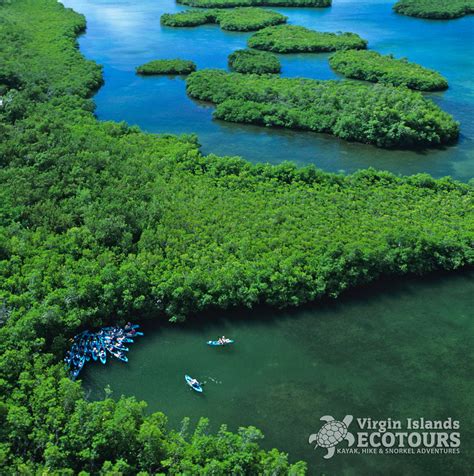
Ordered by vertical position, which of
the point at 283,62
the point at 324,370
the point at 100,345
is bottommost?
the point at 324,370

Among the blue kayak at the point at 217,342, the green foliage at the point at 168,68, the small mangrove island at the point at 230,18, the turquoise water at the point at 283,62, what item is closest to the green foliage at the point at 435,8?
the turquoise water at the point at 283,62

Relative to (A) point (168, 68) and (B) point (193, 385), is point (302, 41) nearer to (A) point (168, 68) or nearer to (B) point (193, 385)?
(A) point (168, 68)

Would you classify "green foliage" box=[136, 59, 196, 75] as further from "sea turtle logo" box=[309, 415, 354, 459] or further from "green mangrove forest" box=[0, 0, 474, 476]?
"sea turtle logo" box=[309, 415, 354, 459]

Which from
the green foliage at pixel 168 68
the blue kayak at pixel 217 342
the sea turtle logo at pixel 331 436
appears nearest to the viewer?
the sea turtle logo at pixel 331 436

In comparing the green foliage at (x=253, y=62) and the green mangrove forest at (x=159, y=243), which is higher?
the green foliage at (x=253, y=62)

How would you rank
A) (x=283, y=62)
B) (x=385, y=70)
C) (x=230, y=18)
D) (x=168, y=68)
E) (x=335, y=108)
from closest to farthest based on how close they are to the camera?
(x=335, y=108) < (x=385, y=70) < (x=168, y=68) < (x=283, y=62) < (x=230, y=18)

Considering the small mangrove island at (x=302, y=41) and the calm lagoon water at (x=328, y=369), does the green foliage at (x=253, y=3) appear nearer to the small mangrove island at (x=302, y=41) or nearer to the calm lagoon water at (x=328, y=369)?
the small mangrove island at (x=302, y=41)

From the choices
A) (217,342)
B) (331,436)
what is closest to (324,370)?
(331,436)
